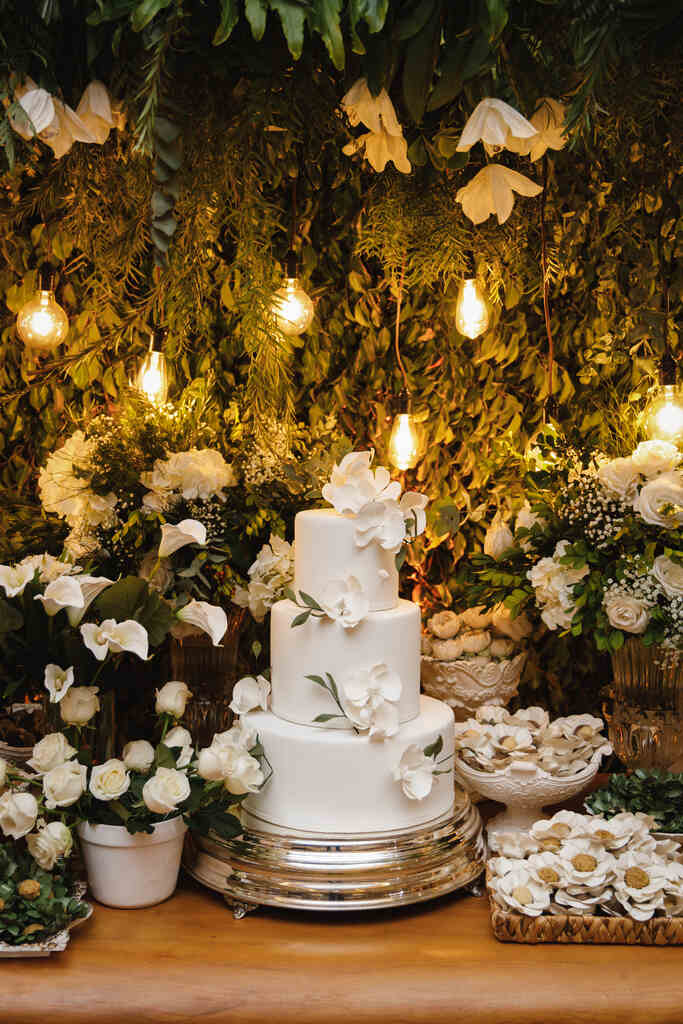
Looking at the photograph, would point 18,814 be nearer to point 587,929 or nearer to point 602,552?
point 587,929

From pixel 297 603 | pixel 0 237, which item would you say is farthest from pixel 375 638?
pixel 0 237

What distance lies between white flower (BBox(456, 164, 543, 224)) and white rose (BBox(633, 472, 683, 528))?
54 cm

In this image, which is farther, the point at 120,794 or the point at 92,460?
the point at 92,460

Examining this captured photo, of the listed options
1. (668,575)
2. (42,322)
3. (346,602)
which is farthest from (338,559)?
(42,322)

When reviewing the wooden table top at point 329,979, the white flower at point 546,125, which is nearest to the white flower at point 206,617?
the wooden table top at point 329,979

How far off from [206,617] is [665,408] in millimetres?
1061

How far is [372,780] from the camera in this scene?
1.66 meters

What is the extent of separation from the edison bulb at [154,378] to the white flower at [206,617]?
0.70 metres

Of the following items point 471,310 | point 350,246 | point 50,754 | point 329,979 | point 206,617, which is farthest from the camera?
point 350,246

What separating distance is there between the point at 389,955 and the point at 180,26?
4.72ft

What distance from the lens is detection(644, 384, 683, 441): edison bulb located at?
2133mm

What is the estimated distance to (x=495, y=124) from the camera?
1560mm

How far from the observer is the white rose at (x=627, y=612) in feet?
6.02

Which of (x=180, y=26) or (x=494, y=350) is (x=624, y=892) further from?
(x=180, y=26)
